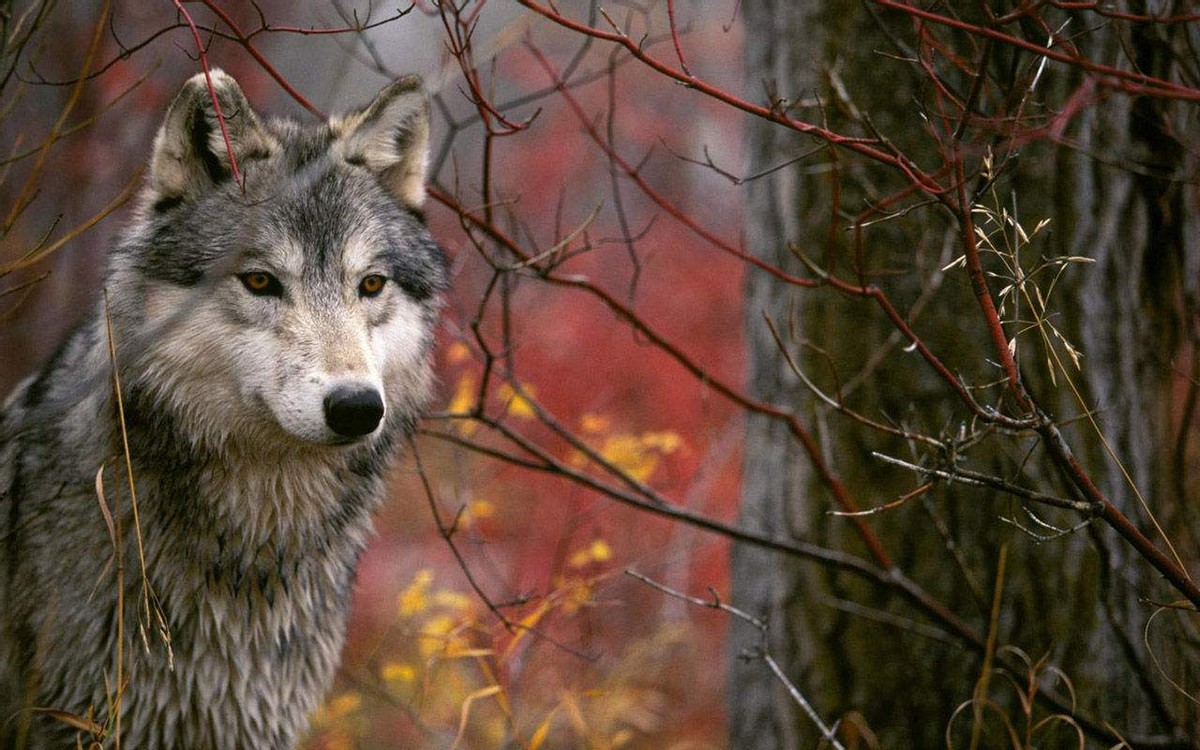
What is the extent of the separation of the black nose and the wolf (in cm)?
6

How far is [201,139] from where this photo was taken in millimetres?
3270

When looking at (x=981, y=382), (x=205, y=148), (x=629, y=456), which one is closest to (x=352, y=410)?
(x=205, y=148)

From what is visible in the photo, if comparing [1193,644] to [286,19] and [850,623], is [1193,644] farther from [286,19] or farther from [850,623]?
[286,19]

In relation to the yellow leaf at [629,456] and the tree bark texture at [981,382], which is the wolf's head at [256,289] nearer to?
the tree bark texture at [981,382]

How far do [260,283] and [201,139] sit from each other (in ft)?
1.91

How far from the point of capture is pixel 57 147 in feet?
23.6

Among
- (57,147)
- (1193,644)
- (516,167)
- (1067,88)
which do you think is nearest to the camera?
(1193,644)

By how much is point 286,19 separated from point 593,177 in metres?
5.06

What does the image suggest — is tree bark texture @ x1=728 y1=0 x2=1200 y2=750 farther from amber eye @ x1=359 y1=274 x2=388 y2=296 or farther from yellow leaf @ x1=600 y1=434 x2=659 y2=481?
amber eye @ x1=359 y1=274 x2=388 y2=296

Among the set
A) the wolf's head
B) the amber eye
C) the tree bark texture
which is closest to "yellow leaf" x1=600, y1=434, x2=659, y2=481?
the tree bark texture

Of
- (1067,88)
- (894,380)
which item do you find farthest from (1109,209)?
(894,380)

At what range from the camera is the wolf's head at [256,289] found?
2928 millimetres

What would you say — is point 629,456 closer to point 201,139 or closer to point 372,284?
point 372,284

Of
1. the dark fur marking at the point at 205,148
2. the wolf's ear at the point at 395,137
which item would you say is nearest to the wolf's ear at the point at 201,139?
the dark fur marking at the point at 205,148
